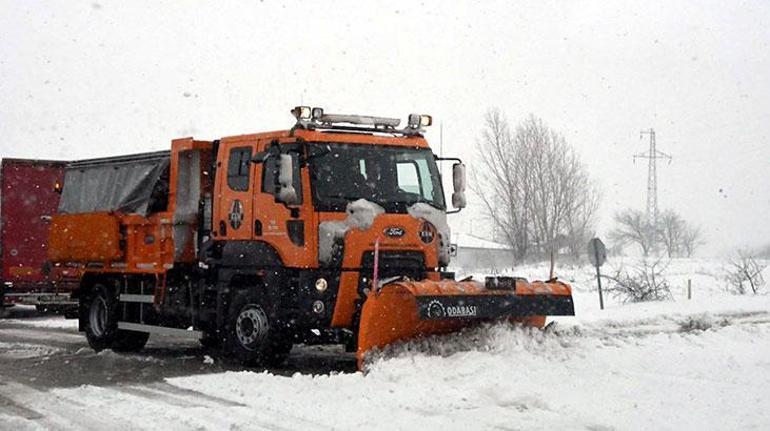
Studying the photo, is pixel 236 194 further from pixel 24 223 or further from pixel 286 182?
pixel 24 223

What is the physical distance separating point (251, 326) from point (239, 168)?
203 cm

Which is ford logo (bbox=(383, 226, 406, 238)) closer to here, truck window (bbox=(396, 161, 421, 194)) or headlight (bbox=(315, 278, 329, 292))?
truck window (bbox=(396, 161, 421, 194))

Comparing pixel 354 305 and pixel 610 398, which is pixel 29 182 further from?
pixel 610 398

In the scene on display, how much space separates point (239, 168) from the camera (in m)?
11.9

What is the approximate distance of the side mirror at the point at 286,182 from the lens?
35.0 feet

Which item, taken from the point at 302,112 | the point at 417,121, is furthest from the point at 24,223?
the point at 417,121

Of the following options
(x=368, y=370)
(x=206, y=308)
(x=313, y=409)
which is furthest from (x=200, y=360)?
(x=313, y=409)

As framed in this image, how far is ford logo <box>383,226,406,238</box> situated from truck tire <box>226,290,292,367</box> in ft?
5.60

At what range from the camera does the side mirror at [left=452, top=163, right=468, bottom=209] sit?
12.2 meters

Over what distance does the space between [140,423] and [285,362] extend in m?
4.40

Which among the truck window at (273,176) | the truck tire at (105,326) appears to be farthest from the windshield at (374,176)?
the truck tire at (105,326)

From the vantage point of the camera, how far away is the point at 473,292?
33.1ft

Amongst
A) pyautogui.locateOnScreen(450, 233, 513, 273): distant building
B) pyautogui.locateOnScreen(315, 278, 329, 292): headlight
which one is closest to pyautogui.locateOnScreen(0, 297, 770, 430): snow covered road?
pyautogui.locateOnScreen(315, 278, 329, 292): headlight

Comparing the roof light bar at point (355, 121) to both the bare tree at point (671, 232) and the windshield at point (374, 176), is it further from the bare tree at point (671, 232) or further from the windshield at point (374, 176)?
the bare tree at point (671, 232)
